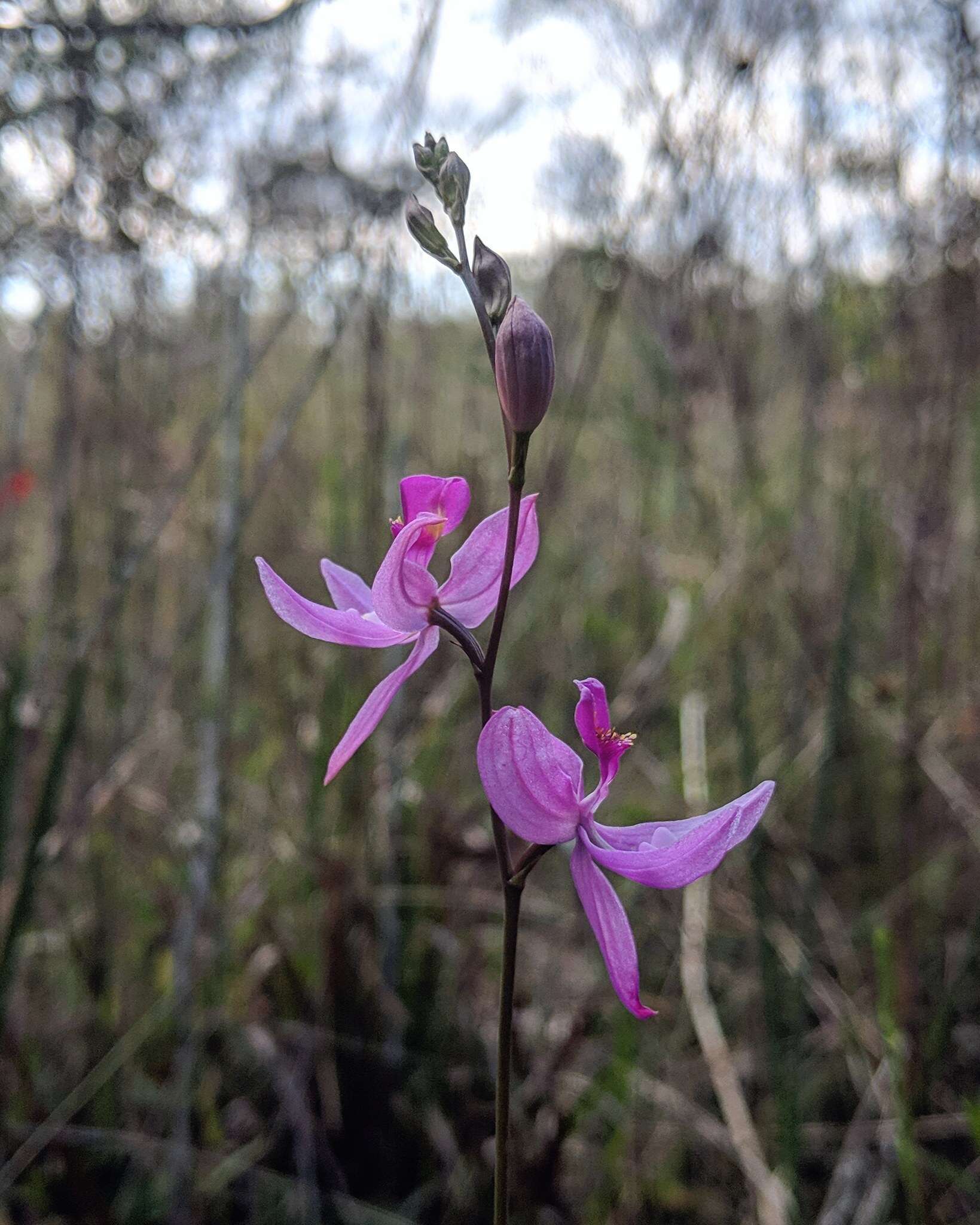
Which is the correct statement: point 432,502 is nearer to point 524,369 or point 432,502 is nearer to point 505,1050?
point 524,369

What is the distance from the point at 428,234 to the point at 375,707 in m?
0.36

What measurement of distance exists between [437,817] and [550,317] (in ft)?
5.19

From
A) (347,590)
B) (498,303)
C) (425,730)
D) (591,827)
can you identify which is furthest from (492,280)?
(425,730)

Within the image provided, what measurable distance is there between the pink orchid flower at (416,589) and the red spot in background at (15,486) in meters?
2.21

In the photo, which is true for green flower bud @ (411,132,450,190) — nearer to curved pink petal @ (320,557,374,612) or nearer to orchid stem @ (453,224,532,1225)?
orchid stem @ (453,224,532,1225)

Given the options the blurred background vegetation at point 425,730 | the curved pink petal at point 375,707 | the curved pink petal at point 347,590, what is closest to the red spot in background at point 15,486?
the blurred background vegetation at point 425,730

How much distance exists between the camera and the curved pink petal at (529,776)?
0.67 m

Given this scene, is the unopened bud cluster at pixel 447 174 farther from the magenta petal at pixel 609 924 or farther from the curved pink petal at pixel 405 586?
the magenta petal at pixel 609 924

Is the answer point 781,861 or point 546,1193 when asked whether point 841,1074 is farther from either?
point 546,1193

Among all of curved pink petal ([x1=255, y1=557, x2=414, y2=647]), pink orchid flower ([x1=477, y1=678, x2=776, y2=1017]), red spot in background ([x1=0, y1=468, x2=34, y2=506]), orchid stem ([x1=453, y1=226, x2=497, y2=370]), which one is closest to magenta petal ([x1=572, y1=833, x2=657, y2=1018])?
pink orchid flower ([x1=477, y1=678, x2=776, y2=1017])

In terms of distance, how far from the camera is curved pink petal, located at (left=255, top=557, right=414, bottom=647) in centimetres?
73

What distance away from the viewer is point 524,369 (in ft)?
2.20

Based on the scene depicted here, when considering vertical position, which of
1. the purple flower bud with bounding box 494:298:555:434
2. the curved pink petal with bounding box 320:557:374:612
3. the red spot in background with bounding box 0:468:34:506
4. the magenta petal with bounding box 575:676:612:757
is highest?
the red spot in background with bounding box 0:468:34:506

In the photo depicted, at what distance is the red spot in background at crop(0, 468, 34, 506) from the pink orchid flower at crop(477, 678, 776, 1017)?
8.05ft
